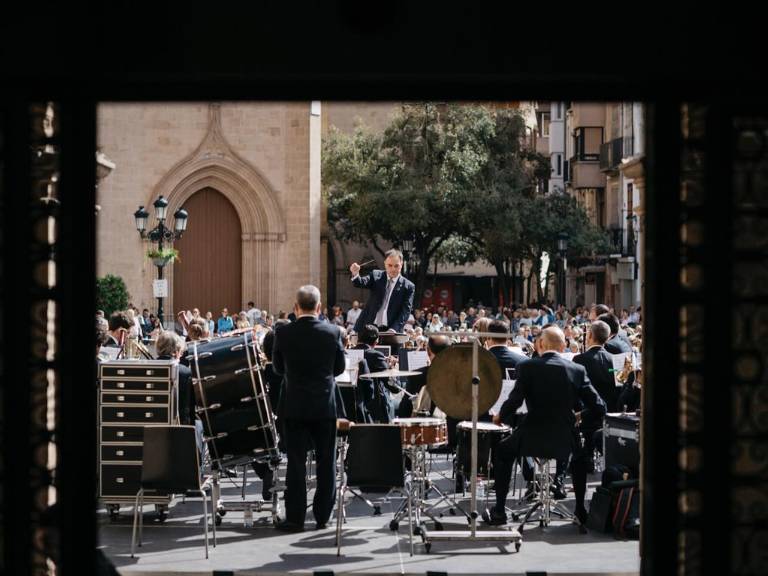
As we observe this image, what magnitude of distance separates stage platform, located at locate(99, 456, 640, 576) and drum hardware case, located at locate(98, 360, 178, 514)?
1.28 feet

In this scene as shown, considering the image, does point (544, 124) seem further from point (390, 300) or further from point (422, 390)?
point (422, 390)

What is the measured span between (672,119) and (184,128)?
28.9 metres

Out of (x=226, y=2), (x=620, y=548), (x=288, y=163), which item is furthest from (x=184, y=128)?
(x=226, y=2)

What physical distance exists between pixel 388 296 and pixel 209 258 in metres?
20.5

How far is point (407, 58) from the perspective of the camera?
4844 millimetres

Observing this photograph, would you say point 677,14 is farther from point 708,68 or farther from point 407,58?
point 407,58

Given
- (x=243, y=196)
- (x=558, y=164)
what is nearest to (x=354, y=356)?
(x=243, y=196)

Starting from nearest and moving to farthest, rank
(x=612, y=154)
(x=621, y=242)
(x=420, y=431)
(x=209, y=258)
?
(x=420, y=431), (x=209, y=258), (x=621, y=242), (x=612, y=154)

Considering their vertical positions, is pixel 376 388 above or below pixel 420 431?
above

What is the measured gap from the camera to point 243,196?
110 ft

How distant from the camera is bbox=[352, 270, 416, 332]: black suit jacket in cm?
1403

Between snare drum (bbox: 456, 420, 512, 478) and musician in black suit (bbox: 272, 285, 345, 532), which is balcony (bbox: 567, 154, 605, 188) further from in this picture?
musician in black suit (bbox: 272, 285, 345, 532)

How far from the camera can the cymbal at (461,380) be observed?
9570mm

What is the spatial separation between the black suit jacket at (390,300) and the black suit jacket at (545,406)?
4.12 m
